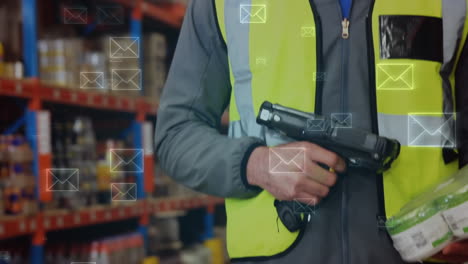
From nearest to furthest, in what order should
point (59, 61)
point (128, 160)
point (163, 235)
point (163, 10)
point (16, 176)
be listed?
point (128, 160) < point (16, 176) < point (59, 61) < point (163, 10) < point (163, 235)

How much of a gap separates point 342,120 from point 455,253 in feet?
0.87

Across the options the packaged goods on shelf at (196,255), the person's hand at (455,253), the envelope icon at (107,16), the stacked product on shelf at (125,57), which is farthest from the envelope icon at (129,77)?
the packaged goods on shelf at (196,255)

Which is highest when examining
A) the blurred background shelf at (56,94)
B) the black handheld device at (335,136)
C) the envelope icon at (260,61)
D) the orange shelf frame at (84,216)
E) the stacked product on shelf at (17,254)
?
the envelope icon at (260,61)

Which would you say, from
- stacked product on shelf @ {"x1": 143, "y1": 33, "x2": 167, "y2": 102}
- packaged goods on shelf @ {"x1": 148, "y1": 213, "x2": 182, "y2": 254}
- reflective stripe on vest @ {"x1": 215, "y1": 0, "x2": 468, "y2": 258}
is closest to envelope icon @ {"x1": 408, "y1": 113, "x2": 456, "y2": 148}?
reflective stripe on vest @ {"x1": 215, "y1": 0, "x2": 468, "y2": 258}

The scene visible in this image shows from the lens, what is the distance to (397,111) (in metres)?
0.73

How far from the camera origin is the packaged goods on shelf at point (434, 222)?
0.65 metres

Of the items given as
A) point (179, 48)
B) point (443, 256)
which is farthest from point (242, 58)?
point (443, 256)

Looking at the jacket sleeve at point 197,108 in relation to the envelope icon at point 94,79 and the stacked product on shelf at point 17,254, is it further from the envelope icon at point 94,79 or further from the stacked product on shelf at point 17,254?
the stacked product on shelf at point 17,254

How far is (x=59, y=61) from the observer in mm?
1556

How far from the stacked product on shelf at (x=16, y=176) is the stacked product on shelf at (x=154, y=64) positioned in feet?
1.98

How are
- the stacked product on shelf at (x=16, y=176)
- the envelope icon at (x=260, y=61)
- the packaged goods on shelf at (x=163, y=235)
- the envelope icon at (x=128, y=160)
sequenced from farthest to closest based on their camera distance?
the packaged goods on shelf at (x=163, y=235) < the stacked product on shelf at (x=16, y=176) < the envelope icon at (x=128, y=160) < the envelope icon at (x=260, y=61)

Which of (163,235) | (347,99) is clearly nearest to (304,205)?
(347,99)

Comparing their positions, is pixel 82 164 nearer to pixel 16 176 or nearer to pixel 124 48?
pixel 16 176

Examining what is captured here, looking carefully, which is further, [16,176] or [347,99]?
[16,176]
